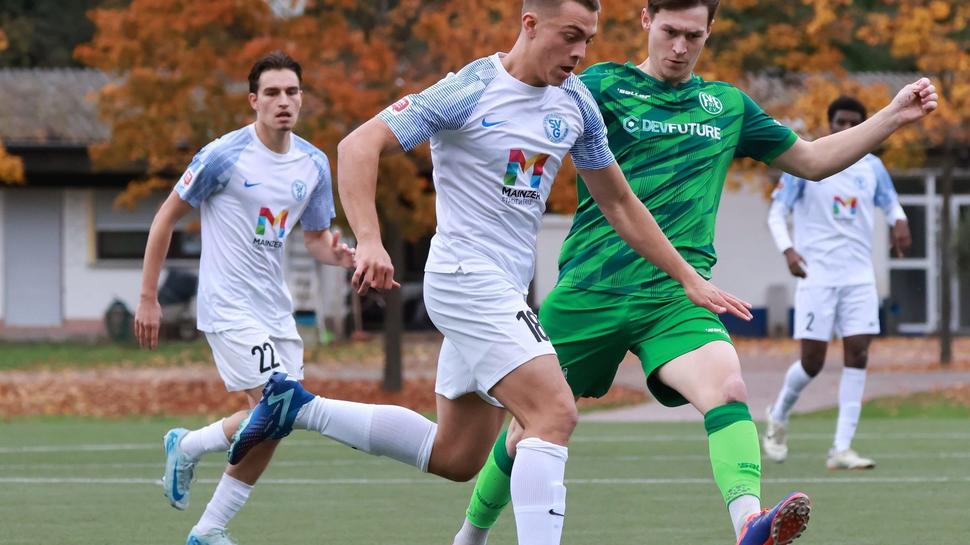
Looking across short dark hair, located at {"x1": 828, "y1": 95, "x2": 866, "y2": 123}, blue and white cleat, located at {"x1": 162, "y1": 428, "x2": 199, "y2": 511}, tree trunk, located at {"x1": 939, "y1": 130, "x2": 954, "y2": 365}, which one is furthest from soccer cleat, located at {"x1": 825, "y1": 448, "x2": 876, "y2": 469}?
tree trunk, located at {"x1": 939, "y1": 130, "x2": 954, "y2": 365}

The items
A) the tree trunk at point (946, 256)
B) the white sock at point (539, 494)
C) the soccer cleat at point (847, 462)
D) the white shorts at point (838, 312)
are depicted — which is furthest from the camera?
the tree trunk at point (946, 256)

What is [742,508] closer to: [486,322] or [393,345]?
[486,322]

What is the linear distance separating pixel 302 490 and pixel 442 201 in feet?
16.0

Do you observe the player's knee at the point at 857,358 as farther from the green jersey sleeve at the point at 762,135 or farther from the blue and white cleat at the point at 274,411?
the blue and white cleat at the point at 274,411

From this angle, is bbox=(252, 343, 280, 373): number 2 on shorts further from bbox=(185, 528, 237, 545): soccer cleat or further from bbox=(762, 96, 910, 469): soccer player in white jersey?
bbox=(762, 96, 910, 469): soccer player in white jersey

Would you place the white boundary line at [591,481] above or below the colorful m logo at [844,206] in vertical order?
below

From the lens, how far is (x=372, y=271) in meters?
5.17

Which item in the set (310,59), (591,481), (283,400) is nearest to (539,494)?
(283,400)

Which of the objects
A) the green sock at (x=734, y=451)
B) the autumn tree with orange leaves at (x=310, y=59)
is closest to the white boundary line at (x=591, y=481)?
the green sock at (x=734, y=451)

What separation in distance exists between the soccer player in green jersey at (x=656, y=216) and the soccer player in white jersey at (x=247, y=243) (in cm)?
165

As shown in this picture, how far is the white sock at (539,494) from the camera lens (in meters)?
5.52

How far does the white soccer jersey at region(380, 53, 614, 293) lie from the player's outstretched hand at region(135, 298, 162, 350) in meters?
2.22

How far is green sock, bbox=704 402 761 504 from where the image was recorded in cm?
596

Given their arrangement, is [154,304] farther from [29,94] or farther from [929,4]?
[29,94]
